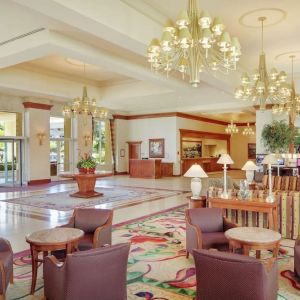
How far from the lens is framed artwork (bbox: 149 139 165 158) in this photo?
18516 millimetres

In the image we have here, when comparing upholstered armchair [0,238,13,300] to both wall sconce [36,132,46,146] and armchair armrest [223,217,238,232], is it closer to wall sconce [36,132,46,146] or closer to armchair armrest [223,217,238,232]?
armchair armrest [223,217,238,232]

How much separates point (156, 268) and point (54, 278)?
1.53 meters

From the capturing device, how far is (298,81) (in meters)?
11.5

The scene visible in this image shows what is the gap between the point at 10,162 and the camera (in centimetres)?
1382

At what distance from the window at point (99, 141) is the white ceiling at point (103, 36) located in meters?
5.56

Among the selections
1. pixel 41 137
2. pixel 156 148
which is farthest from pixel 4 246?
pixel 156 148

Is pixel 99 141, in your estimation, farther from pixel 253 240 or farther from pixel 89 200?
pixel 253 240

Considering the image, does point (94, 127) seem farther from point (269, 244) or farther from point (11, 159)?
point (269, 244)

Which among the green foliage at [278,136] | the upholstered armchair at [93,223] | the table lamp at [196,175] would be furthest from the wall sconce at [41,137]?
the upholstered armchair at [93,223]

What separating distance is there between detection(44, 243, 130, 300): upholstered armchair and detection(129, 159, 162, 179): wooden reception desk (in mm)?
13916

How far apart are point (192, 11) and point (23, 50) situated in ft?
14.9

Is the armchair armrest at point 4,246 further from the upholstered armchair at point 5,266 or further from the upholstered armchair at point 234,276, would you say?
the upholstered armchair at point 234,276

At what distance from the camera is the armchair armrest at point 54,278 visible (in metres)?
2.74

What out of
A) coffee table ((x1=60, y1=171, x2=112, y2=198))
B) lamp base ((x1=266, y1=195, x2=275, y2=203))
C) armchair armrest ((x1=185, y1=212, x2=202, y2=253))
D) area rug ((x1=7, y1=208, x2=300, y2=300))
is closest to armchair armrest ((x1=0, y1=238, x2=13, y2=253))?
area rug ((x1=7, y1=208, x2=300, y2=300))
